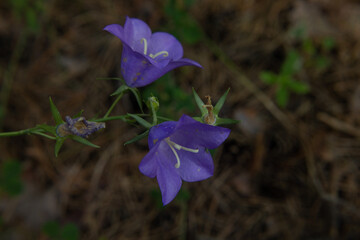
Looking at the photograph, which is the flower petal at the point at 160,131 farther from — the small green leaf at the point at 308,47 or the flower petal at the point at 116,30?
the small green leaf at the point at 308,47

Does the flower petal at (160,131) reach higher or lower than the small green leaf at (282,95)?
higher

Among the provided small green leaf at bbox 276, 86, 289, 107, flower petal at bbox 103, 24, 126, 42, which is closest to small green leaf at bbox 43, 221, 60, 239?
flower petal at bbox 103, 24, 126, 42

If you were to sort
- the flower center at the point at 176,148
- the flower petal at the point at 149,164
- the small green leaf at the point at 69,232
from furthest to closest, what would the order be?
the small green leaf at the point at 69,232 → the flower center at the point at 176,148 → the flower petal at the point at 149,164

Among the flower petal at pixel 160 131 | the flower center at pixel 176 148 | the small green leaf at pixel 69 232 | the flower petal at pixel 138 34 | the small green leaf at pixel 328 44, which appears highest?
the flower petal at pixel 138 34

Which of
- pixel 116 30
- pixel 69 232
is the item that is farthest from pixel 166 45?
pixel 69 232

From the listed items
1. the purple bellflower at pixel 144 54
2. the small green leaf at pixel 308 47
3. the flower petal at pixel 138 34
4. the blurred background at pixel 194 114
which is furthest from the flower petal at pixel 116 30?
the small green leaf at pixel 308 47

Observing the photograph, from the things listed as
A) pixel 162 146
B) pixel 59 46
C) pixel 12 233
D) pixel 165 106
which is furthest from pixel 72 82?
pixel 162 146

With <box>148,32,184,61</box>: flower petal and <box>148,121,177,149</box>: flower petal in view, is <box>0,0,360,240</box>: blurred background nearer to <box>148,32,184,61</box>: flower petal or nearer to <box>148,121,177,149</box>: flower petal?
<box>148,32,184,61</box>: flower petal

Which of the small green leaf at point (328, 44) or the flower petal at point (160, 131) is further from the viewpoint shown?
the small green leaf at point (328, 44)
